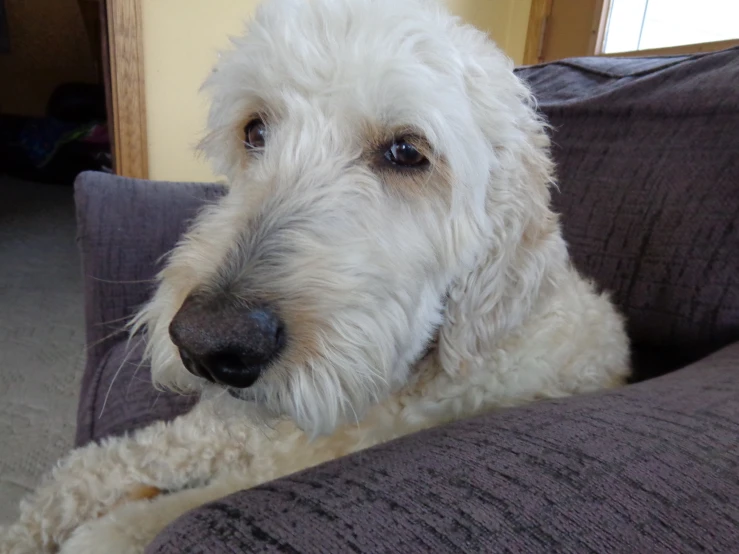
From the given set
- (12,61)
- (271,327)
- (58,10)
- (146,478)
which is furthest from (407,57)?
(12,61)

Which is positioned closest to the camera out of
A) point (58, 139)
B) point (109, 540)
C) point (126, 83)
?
point (109, 540)

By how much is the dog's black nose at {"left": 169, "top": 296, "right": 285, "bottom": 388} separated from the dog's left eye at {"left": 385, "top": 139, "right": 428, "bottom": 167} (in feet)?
1.32

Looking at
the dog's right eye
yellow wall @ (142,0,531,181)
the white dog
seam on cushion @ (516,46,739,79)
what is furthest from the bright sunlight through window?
the dog's right eye

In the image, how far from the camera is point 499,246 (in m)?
0.99

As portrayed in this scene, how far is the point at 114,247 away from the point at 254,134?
0.62 meters

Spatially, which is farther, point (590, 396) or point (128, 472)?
point (128, 472)

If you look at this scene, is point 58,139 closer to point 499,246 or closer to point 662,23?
point 662,23

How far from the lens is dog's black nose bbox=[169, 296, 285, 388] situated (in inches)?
25.4

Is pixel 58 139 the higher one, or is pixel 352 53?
pixel 352 53

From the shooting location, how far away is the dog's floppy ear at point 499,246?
967 millimetres

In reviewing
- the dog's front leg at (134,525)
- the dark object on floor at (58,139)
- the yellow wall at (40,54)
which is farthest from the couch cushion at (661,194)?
the yellow wall at (40,54)

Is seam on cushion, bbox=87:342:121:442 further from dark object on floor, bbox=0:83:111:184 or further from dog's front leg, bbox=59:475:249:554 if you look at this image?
dark object on floor, bbox=0:83:111:184

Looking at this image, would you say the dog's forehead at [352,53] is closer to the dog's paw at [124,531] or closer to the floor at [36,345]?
the dog's paw at [124,531]

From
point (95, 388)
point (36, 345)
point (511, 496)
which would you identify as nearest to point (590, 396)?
point (511, 496)
